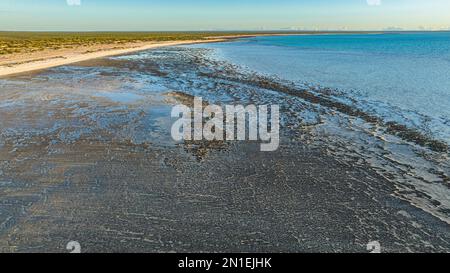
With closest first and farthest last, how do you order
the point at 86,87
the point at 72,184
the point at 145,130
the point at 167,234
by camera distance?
the point at 167,234 < the point at 72,184 < the point at 145,130 < the point at 86,87

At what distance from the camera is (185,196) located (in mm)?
7020

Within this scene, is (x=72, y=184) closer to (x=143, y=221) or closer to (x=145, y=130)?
(x=143, y=221)

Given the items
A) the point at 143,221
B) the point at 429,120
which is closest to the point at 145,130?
the point at 143,221

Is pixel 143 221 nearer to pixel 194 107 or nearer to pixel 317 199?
pixel 317 199

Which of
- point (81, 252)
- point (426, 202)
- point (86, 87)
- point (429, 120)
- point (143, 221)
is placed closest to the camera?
point (81, 252)

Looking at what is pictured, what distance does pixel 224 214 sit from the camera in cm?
632

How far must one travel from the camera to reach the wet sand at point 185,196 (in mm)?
Answer: 5504

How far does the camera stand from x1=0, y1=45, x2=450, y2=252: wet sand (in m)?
5.50

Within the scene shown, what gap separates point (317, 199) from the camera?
6.96 meters

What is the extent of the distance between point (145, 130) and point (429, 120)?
34.7ft

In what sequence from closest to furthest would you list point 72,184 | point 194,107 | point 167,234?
point 167,234
point 72,184
point 194,107
